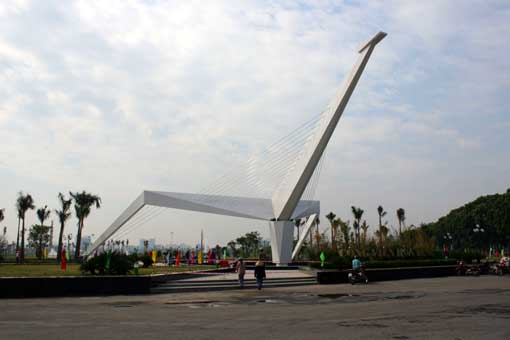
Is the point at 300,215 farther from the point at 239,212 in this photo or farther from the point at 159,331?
the point at 159,331

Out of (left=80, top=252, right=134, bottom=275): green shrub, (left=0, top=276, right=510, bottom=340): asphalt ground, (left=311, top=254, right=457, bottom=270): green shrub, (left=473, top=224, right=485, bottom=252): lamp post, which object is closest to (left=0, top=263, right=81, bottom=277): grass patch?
(left=80, top=252, right=134, bottom=275): green shrub

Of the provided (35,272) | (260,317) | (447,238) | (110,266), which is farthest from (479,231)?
(260,317)

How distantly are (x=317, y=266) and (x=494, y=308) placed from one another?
17301 mm

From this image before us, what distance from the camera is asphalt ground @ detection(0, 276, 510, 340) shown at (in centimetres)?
884

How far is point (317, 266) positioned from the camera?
2973 centimetres

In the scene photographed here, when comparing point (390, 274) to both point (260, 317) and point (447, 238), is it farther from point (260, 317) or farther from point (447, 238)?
point (447, 238)

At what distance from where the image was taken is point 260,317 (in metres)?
11.3

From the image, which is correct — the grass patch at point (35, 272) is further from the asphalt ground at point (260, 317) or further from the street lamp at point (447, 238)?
the street lamp at point (447, 238)

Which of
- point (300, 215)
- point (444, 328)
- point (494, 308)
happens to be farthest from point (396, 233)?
point (444, 328)

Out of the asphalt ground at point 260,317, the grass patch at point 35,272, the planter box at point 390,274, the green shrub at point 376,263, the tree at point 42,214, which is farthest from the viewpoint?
the tree at point 42,214

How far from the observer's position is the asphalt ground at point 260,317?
8.84m

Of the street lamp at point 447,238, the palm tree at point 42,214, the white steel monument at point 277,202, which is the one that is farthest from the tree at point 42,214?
the street lamp at point 447,238

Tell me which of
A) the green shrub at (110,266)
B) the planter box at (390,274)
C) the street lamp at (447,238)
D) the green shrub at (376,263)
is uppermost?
the street lamp at (447,238)

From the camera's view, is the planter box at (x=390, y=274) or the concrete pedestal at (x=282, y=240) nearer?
the planter box at (x=390, y=274)
